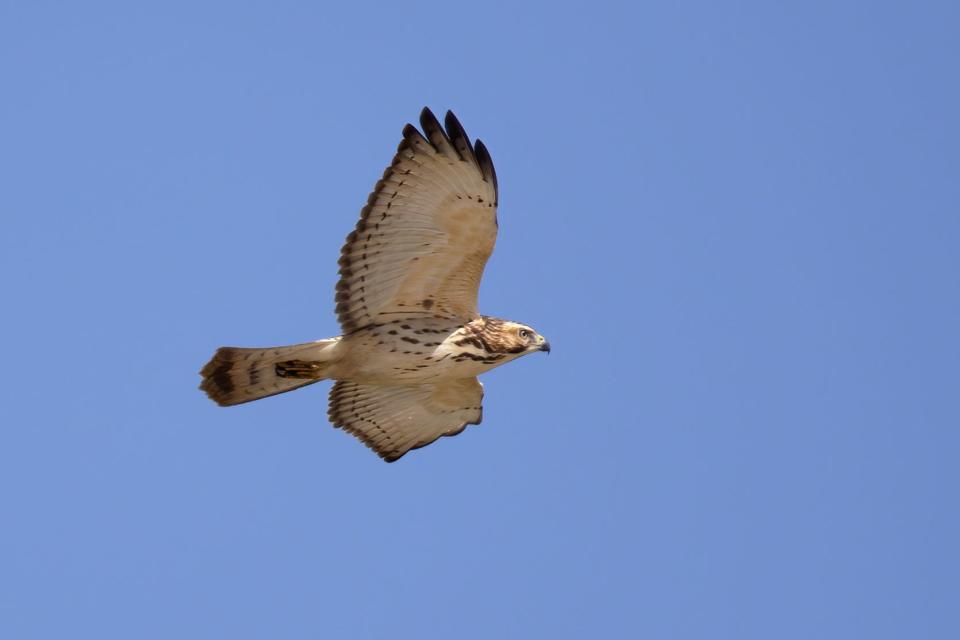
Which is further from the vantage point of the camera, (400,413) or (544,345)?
(400,413)

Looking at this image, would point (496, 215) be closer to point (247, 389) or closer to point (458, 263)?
point (458, 263)

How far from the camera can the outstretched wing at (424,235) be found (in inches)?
482

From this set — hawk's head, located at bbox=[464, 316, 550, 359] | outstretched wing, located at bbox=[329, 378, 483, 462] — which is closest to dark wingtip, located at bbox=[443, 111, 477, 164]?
hawk's head, located at bbox=[464, 316, 550, 359]

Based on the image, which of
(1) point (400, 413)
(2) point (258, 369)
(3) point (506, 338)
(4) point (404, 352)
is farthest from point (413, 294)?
(1) point (400, 413)

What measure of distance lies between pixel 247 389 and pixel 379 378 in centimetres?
108

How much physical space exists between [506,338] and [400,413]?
5.85 ft

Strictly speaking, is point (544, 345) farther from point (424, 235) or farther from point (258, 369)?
point (258, 369)

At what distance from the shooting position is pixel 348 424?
1427 centimetres

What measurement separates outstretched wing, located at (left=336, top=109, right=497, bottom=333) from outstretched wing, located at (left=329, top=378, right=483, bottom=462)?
127 cm

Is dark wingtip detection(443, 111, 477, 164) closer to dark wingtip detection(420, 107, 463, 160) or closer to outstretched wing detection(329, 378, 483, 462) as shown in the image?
dark wingtip detection(420, 107, 463, 160)

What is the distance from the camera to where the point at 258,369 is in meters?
12.7

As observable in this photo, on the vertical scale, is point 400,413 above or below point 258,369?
below

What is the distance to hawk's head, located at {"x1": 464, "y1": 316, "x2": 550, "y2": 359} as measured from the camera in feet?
42.3

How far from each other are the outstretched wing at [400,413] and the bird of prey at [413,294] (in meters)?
0.72
